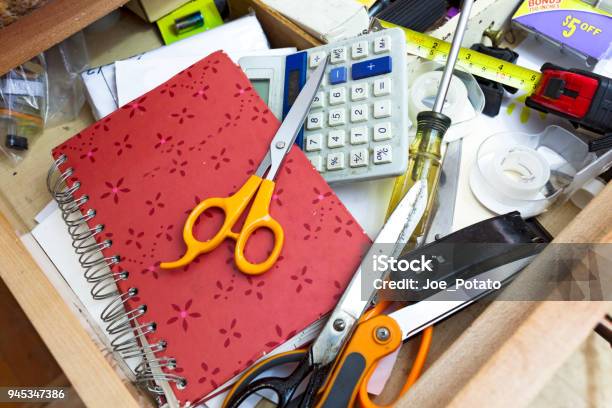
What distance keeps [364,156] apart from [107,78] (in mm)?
271

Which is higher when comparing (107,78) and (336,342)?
(107,78)

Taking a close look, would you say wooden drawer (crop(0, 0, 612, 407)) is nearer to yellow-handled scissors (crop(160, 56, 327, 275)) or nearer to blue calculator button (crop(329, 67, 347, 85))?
yellow-handled scissors (crop(160, 56, 327, 275))

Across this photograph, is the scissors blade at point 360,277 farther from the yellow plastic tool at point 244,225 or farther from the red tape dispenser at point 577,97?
the red tape dispenser at point 577,97

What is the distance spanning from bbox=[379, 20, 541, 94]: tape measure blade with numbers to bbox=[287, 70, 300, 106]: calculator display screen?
114 millimetres

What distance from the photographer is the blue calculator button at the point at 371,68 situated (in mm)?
418

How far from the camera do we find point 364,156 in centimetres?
Result: 40

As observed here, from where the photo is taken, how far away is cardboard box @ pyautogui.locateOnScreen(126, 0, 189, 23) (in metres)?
0.51

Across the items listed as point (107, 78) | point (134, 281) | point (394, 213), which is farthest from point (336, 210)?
point (107, 78)

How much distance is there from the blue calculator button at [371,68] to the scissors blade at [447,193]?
0.34 feet

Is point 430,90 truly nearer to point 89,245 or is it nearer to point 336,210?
point 336,210

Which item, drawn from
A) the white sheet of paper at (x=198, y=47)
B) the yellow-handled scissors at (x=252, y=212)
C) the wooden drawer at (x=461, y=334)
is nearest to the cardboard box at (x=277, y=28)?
the white sheet of paper at (x=198, y=47)

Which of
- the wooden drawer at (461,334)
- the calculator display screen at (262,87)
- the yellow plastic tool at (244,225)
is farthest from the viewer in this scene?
the calculator display screen at (262,87)

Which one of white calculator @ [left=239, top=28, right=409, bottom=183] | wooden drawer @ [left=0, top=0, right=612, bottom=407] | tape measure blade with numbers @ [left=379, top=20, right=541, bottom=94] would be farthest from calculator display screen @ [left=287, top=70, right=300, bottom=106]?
wooden drawer @ [left=0, top=0, right=612, bottom=407]

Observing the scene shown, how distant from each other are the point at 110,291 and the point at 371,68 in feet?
0.94
